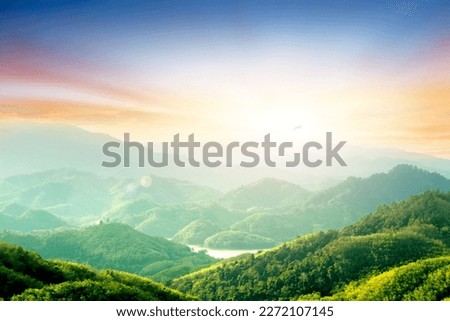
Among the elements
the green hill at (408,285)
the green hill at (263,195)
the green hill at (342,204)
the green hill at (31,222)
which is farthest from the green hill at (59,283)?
the green hill at (263,195)

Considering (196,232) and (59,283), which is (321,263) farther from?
(196,232)

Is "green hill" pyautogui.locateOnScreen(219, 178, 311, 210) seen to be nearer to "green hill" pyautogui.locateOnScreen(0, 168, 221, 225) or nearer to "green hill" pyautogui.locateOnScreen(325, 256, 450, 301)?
"green hill" pyautogui.locateOnScreen(0, 168, 221, 225)

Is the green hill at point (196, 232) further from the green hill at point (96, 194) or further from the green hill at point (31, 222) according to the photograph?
the green hill at point (96, 194)

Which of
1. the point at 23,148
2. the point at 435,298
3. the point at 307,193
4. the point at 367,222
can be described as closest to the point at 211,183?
the point at 307,193

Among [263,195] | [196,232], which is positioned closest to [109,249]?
[196,232]
